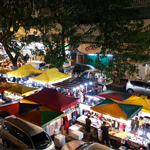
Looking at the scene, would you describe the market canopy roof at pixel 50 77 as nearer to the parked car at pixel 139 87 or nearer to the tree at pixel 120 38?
the tree at pixel 120 38

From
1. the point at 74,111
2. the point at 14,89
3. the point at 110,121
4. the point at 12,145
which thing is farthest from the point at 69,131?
the point at 14,89

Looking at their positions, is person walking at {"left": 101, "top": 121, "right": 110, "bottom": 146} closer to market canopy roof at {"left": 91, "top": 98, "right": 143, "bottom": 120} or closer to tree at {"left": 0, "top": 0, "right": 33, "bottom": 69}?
market canopy roof at {"left": 91, "top": 98, "right": 143, "bottom": 120}

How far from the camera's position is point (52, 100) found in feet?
26.1

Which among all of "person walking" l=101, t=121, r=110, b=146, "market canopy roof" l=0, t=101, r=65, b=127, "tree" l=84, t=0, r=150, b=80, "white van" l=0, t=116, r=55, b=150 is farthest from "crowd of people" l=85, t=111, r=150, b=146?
"tree" l=84, t=0, r=150, b=80

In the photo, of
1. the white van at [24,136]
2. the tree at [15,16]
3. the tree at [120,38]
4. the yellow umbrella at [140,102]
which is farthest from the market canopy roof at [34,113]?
the tree at [15,16]

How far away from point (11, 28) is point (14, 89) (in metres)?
5.79

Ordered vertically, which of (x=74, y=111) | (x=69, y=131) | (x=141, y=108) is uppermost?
(x=141, y=108)

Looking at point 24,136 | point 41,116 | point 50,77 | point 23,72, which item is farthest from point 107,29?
point 24,136

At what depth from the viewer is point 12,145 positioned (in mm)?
6715

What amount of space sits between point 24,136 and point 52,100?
234 cm

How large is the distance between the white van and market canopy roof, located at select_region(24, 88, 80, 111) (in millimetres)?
1320

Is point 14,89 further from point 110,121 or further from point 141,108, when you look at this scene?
point 141,108

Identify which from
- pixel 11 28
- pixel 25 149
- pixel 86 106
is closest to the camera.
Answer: pixel 25 149

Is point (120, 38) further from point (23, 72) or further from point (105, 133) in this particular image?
point (23, 72)
